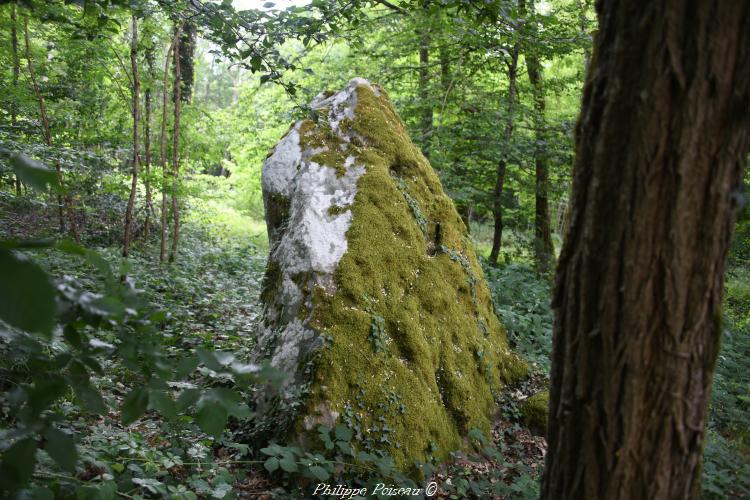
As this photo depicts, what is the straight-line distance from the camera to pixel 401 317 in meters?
3.97

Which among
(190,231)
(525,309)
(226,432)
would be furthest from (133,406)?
(190,231)

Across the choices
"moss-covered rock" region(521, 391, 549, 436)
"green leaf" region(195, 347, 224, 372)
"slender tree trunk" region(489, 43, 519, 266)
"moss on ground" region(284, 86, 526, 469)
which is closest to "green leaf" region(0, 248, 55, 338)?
"green leaf" region(195, 347, 224, 372)

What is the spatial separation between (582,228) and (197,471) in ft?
8.12

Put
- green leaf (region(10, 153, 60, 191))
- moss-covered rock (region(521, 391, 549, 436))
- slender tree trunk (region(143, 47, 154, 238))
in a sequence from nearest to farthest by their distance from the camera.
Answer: green leaf (region(10, 153, 60, 191)), moss-covered rock (region(521, 391, 549, 436)), slender tree trunk (region(143, 47, 154, 238))

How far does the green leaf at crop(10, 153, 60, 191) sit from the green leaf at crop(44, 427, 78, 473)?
57 centimetres

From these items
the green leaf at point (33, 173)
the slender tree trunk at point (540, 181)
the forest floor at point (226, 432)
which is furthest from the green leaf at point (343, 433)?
the slender tree trunk at point (540, 181)

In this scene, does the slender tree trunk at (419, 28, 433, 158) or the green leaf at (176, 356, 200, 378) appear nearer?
the green leaf at (176, 356, 200, 378)

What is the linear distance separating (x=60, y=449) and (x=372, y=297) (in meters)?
2.89

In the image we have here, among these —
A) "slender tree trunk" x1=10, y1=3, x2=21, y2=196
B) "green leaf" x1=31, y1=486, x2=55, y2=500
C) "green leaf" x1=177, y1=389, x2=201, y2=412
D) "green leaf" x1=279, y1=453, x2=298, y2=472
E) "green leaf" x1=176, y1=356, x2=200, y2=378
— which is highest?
"slender tree trunk" x1=10, y1=3, x2=21, y2=196

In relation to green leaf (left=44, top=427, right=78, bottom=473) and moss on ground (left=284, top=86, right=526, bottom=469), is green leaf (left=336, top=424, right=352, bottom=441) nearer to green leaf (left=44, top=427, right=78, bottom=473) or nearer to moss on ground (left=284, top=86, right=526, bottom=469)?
moss on ground (left=284, top=86, right=526, bottom=469)

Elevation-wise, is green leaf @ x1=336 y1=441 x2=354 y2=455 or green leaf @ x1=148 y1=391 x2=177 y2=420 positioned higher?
green leaf @ x1=148 y1=391 x2=177 y2=420

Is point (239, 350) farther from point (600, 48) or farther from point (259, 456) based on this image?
point (600, 48)

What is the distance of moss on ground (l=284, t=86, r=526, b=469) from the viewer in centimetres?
335

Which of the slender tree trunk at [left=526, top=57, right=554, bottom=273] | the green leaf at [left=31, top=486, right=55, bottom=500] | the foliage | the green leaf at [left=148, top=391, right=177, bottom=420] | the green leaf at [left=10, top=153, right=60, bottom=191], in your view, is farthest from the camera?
the slender tree trunk at [left=526, top=57, right=554, bottom=273]
